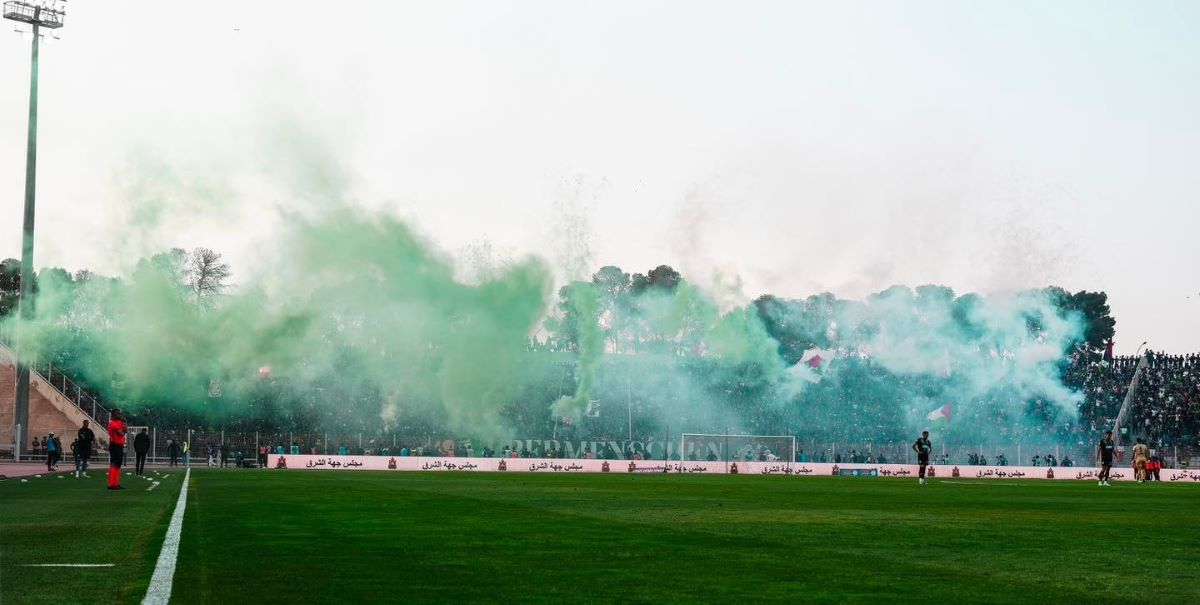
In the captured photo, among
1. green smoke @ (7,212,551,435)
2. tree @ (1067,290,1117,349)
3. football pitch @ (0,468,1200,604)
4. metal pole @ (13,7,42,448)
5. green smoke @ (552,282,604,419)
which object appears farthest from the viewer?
tree @ (1067,290,1117,349)

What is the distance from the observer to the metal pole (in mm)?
61125

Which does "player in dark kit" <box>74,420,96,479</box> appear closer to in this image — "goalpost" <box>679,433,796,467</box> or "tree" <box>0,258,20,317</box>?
"goalpost" <box>679,433,796,467</box>

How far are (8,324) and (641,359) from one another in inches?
1626

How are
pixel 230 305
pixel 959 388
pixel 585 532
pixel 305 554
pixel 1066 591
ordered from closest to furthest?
1. pixel 1066 591
2. pixel 305 554
3. pixel 585 532
4. pixel 230 305
5. pixel 959 388

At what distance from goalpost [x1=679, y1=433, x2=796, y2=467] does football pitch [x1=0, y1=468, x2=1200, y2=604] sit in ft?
183

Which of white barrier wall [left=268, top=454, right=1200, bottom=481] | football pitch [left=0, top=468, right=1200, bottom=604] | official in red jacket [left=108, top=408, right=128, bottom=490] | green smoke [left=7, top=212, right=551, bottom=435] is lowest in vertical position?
white barrier wall [left=268, top=454, right=1200, bottom=481]

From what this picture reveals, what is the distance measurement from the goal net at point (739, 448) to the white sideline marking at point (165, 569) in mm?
64742

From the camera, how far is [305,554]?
13.5 meters

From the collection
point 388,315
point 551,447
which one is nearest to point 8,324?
point 388,315

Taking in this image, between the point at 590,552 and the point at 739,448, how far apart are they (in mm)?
70959

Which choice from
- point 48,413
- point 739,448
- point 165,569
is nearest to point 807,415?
point 739,448

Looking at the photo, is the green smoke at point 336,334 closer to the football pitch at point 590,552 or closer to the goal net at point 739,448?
the goal net at point 739,448

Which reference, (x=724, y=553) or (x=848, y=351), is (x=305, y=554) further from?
(x=848, y=351)

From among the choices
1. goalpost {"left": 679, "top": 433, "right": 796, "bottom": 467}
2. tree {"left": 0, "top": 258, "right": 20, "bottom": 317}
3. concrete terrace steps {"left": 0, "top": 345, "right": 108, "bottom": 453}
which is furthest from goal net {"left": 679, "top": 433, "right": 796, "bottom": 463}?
tree {"left": 0, "top": 258, "right": 20, "bottom": 317}
